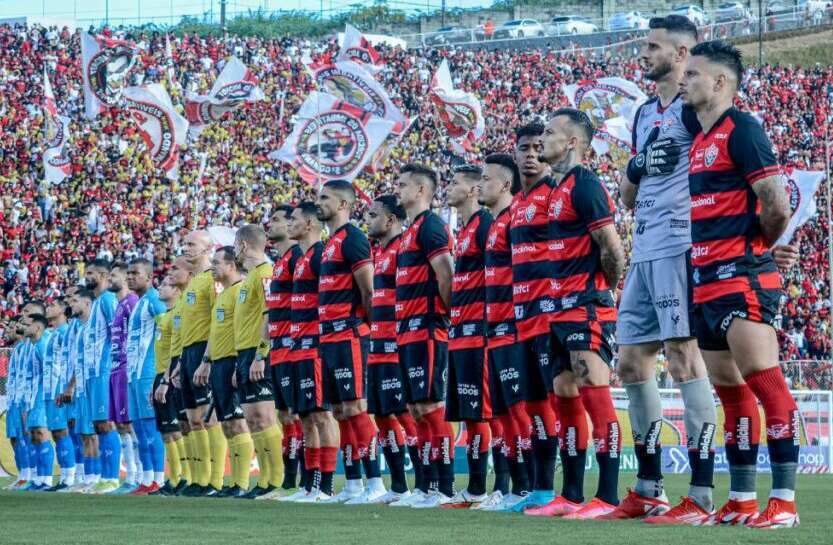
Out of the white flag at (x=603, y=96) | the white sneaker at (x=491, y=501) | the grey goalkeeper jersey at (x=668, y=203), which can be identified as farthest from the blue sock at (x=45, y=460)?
the white flag at (x=603, y=96)

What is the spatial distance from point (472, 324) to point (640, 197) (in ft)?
9.06

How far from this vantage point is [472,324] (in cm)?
1151

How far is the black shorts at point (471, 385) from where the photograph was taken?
11.4 m

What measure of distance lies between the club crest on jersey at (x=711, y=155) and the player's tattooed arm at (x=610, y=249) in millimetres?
1415

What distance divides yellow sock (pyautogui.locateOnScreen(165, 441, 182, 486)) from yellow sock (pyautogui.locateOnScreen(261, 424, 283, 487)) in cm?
213

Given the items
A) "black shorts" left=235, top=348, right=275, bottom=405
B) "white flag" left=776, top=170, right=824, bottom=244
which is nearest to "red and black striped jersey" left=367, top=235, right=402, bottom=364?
"black shorts" left=235, top=348, right=275, bottom=405

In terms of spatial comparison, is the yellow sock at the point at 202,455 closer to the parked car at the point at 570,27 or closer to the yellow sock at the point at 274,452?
the yellow sock at the point at 274,452

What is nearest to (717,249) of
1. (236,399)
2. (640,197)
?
(640,197)

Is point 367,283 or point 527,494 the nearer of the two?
point 527,494

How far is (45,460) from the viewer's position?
19.1 metres

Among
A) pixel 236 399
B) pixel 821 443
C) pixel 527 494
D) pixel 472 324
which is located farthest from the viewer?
pixel 821 443

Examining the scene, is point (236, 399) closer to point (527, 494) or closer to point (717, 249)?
point (527, 494)

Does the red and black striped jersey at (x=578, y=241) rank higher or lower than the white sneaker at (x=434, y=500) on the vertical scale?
higher

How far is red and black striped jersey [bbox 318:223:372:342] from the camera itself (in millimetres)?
12883
